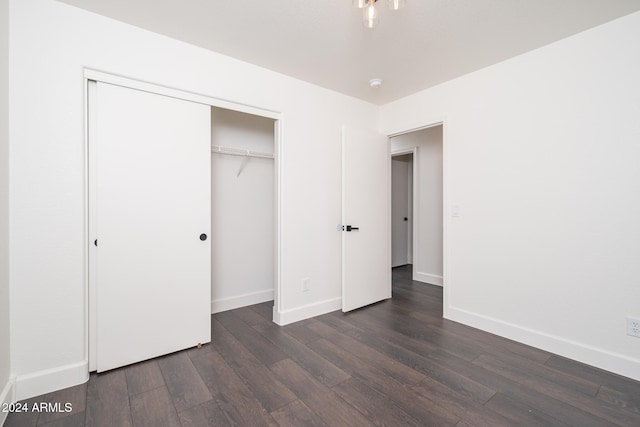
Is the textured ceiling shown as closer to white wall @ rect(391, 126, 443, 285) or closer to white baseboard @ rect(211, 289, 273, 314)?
white wall @ rect(391, 126, 443, 285)

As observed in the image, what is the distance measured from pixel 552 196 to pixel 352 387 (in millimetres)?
2123

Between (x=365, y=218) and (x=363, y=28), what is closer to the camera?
(x=363, y=28)

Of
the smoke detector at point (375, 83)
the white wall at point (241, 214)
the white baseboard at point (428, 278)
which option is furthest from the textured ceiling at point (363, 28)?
the white baseboard at point (428, 278)

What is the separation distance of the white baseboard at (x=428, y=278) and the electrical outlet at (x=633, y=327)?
7.43 ft

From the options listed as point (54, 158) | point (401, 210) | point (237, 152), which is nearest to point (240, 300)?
point (237, 152)

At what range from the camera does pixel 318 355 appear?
2197mm

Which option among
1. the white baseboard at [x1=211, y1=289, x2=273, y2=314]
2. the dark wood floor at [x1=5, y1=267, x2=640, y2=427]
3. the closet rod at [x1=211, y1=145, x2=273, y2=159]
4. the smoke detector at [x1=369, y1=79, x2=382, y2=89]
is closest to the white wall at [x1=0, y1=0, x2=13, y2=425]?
the dark wood floor at [x1=5, y1=267, x2=640, y2=427]

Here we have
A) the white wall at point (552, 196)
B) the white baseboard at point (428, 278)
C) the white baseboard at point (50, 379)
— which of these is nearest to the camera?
the white baseboard at point (50, 379)

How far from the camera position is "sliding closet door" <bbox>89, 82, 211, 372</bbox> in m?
1.97

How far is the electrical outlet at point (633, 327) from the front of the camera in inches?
74.8

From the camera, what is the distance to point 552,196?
7.43 feet

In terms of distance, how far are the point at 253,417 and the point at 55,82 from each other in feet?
7.72

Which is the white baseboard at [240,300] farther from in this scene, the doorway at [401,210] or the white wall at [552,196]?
the doorway at [401,210]

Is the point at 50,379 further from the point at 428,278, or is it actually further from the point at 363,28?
the point at 428,278
